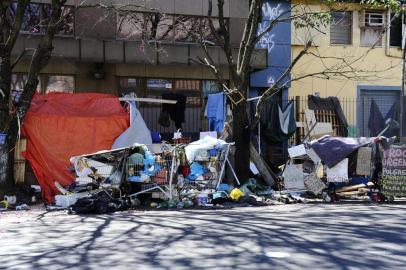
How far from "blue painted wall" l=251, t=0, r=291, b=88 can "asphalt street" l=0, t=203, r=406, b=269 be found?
7935 millimetres

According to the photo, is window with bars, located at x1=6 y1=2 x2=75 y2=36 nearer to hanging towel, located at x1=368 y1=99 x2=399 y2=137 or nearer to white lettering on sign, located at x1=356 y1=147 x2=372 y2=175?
white lettering on sign, located at x1=356 y1=147 x2=372 y2=175

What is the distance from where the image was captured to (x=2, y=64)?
12.1 m

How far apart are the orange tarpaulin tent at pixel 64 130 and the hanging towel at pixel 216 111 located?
2.94 m

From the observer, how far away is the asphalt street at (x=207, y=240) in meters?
6.27

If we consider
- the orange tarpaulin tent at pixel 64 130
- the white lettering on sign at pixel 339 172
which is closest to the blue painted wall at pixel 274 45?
the white lettering on sign at pixel 339 172

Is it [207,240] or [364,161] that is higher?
[364,161]

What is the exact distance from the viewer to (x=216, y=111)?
50.5 feet

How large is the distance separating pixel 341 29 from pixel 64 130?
1152 cm

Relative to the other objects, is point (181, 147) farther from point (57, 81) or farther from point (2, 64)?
point (57, 81)

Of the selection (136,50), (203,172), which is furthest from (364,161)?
(136,50)

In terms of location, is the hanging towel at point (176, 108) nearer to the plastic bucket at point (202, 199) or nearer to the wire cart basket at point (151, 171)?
the wire cart basket at point (151, 171)

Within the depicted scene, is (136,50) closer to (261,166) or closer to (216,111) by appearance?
(216,111)

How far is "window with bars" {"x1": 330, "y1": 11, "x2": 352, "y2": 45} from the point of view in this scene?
19094mm

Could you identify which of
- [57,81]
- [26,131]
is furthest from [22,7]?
[57,81]
